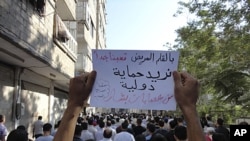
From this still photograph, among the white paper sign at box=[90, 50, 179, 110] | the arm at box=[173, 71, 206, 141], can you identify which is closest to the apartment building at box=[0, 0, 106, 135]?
the white paper sign at box=[90, 50, 179, 110]

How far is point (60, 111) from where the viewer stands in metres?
21.0

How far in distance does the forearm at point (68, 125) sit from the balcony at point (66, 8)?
535 inches

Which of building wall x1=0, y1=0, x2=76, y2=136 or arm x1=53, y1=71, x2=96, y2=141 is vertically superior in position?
building wall x1=0, y1=0, x2=76, y2=136

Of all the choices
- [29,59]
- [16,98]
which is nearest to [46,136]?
[29,59]

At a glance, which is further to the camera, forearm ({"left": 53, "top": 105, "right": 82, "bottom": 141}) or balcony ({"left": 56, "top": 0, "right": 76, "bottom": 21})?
balcony ({"left": 56, "top": 0, "right": 76, "bottom": 21})

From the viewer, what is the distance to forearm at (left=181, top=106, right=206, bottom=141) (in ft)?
6.07

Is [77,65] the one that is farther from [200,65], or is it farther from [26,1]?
[26,1]

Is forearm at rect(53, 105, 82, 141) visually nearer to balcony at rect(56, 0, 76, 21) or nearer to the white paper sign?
the white paper sign

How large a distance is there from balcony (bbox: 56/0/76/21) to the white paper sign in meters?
12.6

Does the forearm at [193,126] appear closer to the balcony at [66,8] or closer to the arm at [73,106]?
the arm at [73,106]

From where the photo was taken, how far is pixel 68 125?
2012 millimetres

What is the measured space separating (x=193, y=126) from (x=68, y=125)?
669mm

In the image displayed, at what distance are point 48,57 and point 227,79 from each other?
24.3ft

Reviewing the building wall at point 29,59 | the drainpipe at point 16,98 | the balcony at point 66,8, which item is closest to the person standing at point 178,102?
the building wall at point 29,59
